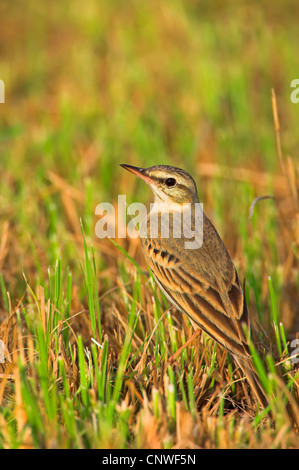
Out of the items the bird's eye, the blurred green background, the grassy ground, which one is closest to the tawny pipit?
the bird's eye

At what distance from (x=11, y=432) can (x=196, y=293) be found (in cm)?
162

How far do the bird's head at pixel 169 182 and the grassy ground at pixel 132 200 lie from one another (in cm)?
59

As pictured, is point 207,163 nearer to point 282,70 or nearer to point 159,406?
point 282,70

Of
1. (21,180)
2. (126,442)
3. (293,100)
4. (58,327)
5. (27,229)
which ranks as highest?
(293,100)

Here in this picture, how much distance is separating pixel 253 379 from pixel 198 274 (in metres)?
0.89

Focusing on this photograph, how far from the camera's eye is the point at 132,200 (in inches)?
285

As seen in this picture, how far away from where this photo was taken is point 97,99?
9.88 meters

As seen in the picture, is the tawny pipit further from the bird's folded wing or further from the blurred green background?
the blurred green background

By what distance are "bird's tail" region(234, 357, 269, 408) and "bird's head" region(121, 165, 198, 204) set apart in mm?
1580

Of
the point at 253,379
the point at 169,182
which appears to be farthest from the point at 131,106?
the point at 253,379

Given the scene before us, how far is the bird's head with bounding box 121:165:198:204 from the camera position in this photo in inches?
198

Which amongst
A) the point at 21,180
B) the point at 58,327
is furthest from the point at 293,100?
the point at 58,327

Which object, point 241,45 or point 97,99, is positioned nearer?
point 97,99

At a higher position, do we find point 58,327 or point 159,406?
point 58,327
